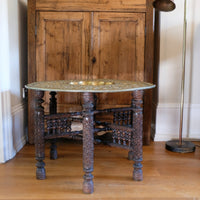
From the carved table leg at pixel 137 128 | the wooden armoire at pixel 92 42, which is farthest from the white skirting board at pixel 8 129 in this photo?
the carved table leg at pixel 137 128

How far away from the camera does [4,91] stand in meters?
2.55

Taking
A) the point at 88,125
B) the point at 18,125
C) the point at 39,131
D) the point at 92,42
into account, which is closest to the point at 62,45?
the point at 92,42

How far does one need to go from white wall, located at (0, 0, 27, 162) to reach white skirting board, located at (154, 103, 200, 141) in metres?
1.57

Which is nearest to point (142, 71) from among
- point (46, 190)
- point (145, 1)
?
point (145, 1)

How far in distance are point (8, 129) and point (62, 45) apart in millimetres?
1068

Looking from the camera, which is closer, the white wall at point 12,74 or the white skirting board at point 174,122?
the white wall at point 12,74

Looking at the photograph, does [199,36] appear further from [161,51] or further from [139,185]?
[139,185]

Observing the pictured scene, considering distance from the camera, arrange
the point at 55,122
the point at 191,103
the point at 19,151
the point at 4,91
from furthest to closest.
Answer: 1. the point at 191,103
2. the point at 19,151
3. the point at 4,91
4. the point at 55,122

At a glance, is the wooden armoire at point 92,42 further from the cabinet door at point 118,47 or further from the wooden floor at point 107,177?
the wooden floor at point 107,177

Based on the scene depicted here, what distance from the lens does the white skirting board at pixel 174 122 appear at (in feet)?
10.7

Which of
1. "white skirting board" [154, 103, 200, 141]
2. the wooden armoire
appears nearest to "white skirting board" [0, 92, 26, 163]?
the wooden armoire

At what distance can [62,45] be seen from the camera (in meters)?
3.04

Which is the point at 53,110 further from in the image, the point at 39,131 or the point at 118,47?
the point at 118,47

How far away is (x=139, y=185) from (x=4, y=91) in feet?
4.73
